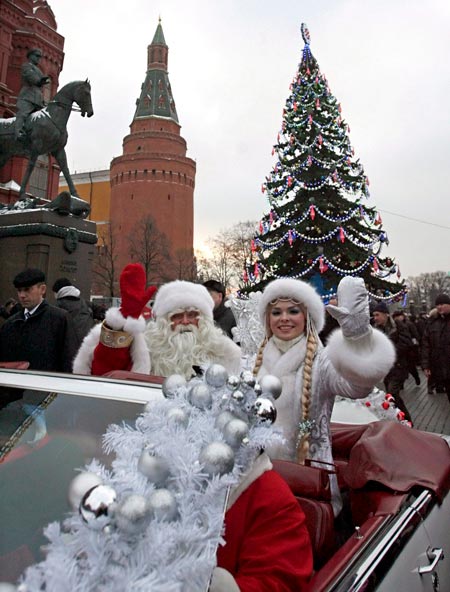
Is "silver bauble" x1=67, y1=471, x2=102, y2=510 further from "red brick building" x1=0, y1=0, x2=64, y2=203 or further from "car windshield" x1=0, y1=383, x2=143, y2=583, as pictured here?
"red brick building" x1=0, y1=0, x2=64, y2=203

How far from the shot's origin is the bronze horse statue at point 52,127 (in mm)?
10484

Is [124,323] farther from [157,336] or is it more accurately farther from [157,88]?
[157,88]

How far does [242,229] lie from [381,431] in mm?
48459

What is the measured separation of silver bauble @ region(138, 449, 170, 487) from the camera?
1.11m

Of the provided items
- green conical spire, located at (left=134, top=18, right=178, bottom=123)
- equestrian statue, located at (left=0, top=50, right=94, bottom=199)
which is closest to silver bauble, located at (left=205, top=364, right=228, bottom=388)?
equestrian statue, located at (left=0, top=50, right=94, bottom=199)

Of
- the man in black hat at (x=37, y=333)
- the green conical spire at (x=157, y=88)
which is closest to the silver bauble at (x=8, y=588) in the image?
the man in black hat at (x=37, y=333)

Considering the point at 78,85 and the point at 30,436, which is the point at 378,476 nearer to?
the point at 30,436

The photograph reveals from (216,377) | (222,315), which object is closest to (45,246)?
(222,315)

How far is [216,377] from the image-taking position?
143 centimetres

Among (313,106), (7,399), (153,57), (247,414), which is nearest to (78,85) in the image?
(313,106)

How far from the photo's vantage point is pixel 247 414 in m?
1.34

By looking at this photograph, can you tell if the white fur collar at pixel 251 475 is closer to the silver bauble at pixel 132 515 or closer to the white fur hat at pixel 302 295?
the silver bauble at pixel 132 515

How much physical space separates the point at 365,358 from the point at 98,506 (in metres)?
1.50

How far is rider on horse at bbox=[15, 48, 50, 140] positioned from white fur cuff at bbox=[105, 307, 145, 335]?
887 cm
